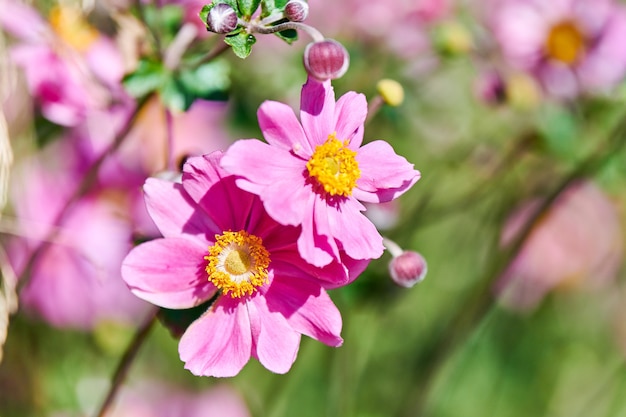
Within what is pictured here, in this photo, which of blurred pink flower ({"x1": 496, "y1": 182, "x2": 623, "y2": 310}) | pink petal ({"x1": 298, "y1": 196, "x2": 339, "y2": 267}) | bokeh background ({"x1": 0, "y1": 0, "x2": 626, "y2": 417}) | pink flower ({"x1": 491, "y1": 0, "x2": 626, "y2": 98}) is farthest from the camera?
blurred pink flower ({"x1": 496, "y1": 182, "x2": 623, "y2": 310})

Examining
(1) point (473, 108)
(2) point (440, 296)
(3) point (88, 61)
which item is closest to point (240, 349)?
(3) point (88, 61)

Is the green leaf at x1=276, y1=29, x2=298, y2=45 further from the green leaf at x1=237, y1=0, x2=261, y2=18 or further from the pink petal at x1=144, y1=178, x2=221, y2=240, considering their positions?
the pink petal at x1=144, y1=178, x2=221, y2=240

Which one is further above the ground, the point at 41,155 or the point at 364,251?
the point at 364,251

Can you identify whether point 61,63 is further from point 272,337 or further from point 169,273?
point 272,337

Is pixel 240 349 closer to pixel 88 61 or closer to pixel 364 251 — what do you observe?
pixel 364 251

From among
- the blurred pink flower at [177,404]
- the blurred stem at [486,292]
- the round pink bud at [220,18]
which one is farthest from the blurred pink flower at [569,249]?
the round pink bud at [220,18]

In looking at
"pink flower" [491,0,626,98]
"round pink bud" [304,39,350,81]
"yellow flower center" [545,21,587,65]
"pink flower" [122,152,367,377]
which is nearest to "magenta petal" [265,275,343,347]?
"pink flower" [122,152,367,377]
